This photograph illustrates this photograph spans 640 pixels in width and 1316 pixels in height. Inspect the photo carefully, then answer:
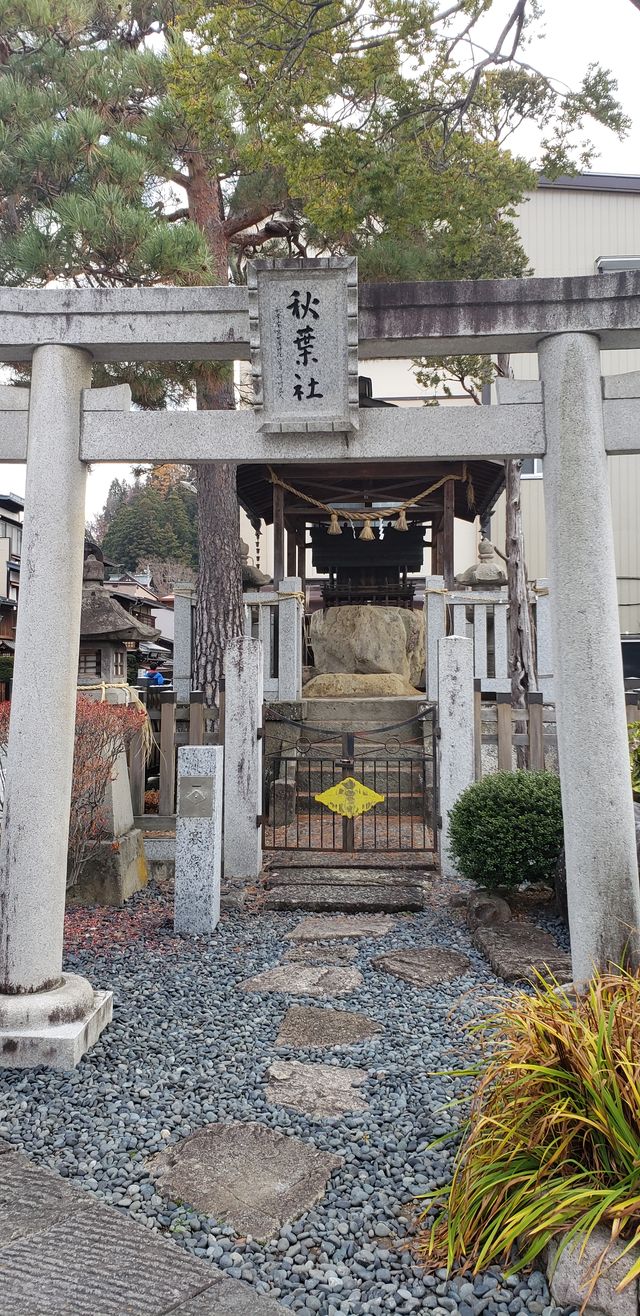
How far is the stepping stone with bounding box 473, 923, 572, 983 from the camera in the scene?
4996 mm

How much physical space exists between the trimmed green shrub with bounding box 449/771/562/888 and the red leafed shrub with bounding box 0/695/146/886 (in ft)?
9.39

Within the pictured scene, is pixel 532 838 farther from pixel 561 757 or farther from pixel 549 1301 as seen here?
pixel 549 1301

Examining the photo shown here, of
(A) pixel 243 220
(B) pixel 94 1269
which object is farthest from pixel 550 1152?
(A) pixel 243 220

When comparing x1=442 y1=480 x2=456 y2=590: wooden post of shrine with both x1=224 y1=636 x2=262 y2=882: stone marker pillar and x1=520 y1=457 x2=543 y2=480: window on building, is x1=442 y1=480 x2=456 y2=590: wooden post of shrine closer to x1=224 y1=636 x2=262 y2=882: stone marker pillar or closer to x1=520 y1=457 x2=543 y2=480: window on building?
Result: x1=520 y1=457 x2=543 y2=480: window on building

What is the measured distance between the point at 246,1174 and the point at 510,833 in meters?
3.61

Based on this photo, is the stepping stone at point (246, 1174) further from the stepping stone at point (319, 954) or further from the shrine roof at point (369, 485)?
the shrine roof at point (369, 485)

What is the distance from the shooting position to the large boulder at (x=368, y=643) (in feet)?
44.9

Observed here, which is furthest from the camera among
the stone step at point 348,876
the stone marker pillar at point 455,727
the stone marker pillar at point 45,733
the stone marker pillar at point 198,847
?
the stone marker pillar at point 455,727

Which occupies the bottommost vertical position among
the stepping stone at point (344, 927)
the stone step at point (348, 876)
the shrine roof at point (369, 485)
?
the stepping stone at point (344, 927)

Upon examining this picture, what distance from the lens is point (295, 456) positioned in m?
4.41

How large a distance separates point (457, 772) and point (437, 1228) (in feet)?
17.1

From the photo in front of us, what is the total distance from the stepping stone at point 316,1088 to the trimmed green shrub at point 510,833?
2.57 meters

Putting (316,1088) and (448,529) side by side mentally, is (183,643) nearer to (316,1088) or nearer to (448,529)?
(448,529)

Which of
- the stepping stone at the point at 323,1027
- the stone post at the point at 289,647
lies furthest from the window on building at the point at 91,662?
the stepping stone at the point at 323,1027
